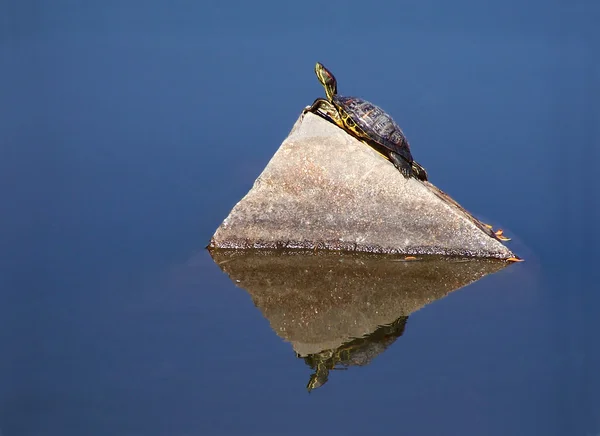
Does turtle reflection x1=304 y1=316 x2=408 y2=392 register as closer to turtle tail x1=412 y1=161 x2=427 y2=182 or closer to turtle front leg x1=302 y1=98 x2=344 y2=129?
turtle tail x1=412 y1=161 x2=427 y2=182

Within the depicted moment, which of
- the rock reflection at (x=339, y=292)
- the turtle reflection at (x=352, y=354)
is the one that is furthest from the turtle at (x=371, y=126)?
the turtle reflection at (x=352, y=354)

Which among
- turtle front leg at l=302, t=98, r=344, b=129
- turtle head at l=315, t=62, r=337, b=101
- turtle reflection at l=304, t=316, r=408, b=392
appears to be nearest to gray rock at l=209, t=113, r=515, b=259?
turtle front leg at l=302, t=98, r=344, b=129

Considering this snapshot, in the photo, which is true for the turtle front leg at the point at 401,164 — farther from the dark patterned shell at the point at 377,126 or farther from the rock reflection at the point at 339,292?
the rock reflection at the point at 339,292

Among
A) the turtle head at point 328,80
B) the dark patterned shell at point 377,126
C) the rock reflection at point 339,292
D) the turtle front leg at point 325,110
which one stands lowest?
the rock reflection at point 339,292

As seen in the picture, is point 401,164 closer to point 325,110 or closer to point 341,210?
point 341,210

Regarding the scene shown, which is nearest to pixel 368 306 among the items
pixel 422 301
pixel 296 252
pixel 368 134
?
pixel 422 301

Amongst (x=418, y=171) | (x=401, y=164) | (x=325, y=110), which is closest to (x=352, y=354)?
(x=401, y=164)
